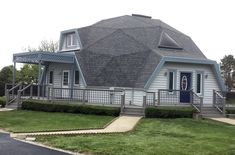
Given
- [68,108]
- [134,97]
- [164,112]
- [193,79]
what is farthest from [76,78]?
[164,112]

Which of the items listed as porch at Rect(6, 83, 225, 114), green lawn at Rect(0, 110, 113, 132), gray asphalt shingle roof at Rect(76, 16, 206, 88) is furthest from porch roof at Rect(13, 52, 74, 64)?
green lawn at Rect(0, 110, 113, 132)

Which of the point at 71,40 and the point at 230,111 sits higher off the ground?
Answer: the point at 71,40

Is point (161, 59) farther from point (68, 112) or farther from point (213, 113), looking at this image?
point (68, 112)

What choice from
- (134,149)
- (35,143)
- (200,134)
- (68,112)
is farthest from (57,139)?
(68,112)

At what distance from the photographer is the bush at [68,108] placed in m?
24.2

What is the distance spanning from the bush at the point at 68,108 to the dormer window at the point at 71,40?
8238mm

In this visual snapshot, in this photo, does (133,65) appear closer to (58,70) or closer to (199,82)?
(199,82)

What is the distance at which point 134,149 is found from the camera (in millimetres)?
12930

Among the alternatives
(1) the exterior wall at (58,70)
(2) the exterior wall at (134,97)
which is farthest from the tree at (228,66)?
(2) the exterior wall at (134,97)

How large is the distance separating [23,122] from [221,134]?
8.96 metres

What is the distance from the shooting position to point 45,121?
20.8m

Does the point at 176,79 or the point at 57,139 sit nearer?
the point at 57,139

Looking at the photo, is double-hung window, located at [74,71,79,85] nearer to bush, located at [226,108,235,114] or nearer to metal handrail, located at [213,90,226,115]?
metal handrail, located at [213,90,226,115]

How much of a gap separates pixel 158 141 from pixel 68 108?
11258 mm
